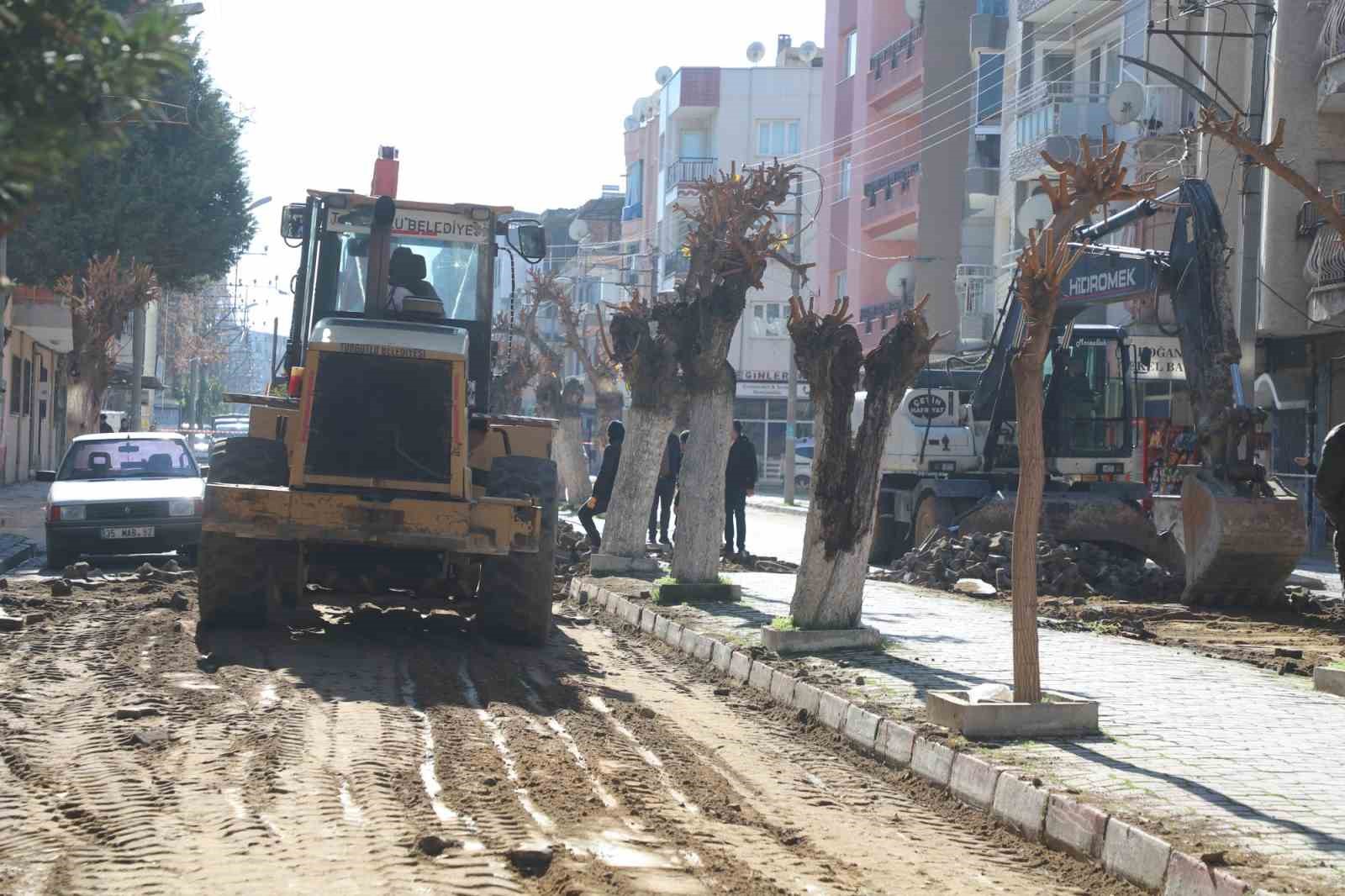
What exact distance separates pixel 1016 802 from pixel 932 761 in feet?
3.29

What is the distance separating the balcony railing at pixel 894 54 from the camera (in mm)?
49156

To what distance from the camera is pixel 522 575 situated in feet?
39.6

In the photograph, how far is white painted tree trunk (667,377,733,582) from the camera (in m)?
16.4

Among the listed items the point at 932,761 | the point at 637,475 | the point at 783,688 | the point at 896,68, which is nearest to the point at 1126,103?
the point at 637,475

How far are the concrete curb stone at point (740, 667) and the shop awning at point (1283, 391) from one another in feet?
69.8

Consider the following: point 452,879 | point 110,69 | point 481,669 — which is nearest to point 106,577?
point 481,669

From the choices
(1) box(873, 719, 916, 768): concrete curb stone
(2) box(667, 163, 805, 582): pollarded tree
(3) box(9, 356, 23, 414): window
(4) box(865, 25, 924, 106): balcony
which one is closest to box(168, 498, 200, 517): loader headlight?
(2) box(667, 163, 805, 582): pollarded tree

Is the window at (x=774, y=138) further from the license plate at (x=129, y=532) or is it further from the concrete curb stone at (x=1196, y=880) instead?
the concrete curb stone at (x=1196, y=880)

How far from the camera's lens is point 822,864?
6016 millimetres

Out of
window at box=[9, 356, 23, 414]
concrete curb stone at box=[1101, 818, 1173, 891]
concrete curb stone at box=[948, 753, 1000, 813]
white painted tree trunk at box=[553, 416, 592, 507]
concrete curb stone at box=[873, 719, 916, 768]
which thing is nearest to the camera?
concrete curb stone at box=[1101, 818, 1173, 891]

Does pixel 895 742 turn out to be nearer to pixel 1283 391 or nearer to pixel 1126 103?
pixel 1283 391

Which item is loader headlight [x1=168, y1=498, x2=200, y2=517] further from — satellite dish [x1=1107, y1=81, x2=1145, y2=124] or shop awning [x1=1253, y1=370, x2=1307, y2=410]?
satellite dish [x1=1107, y1=81, x2=1145, y2=124]

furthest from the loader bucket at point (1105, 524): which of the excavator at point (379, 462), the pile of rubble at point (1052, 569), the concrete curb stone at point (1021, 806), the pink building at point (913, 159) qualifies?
the pink building at point (913, 159)

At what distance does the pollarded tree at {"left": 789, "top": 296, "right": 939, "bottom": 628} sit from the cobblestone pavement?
1.85 ft
